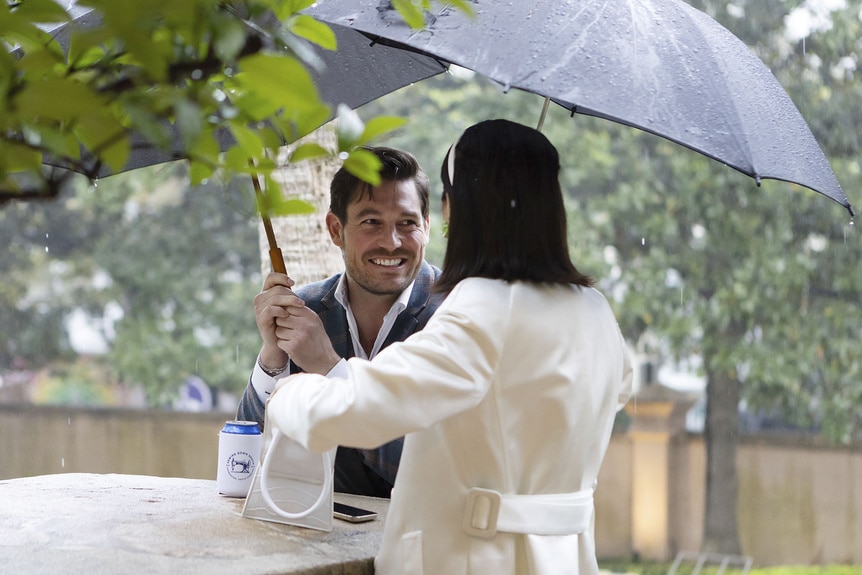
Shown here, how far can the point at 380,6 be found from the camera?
7.28 ft

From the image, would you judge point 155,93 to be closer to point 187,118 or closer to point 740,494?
point 187,118

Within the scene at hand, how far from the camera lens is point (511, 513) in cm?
199

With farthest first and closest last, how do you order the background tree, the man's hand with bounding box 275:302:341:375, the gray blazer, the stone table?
1. the background tree
2. the gray blazer
3. the man's hand with bounding box 275:302:341:375
4. the stone table

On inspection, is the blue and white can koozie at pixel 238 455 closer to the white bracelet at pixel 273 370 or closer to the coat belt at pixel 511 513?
the white bracelet at pixel 273 370

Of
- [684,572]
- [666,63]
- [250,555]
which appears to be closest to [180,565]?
[250,555]

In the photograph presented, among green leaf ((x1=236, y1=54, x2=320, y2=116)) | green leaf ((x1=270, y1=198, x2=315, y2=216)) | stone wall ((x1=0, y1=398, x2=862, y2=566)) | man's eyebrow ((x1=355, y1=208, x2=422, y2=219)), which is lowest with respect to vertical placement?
stone wall ((x1=0, y1=398, x2=862, y2=566))

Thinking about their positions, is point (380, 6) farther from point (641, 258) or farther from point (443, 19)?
point (641, 258)

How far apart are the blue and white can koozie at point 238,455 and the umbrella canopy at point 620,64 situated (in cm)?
99

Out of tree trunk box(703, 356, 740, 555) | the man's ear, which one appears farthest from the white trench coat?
tree trunk box(703, 356, 740, 555)

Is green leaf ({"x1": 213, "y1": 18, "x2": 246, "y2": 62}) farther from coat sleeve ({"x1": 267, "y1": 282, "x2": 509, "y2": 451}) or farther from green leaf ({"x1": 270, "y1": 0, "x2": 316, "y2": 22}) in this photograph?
coat sleeve ({"x1": 267, "y1": 282, "x2": 509, "y2": 451})

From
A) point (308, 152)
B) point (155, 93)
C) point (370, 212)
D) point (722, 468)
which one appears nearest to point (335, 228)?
point (370, 212)

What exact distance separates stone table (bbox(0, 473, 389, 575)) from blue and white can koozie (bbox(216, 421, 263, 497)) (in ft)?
0.12

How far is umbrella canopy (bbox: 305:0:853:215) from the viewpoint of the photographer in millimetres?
2068

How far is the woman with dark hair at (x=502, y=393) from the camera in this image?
6.37ft
